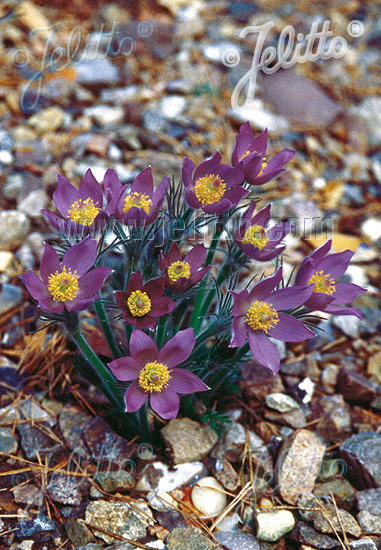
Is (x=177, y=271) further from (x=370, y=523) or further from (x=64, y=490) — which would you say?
(x=370, y=523)

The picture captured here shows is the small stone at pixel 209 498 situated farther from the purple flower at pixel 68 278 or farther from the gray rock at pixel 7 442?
the purple flower at pixel 68 278

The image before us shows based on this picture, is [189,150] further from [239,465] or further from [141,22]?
[239,465]

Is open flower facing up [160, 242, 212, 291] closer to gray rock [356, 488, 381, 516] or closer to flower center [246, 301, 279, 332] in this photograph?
flower center [246, 301, 279, 332]

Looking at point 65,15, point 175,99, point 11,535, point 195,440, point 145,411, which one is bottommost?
point 11,535

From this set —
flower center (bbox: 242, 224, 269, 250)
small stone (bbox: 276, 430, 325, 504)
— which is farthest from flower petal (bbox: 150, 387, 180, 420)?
small stone (bbox: 276, 430, 325, 504)

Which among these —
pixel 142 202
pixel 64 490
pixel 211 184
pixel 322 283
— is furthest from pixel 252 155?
pixel 64 490

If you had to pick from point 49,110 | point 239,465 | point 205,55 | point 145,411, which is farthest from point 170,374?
point 205,55
